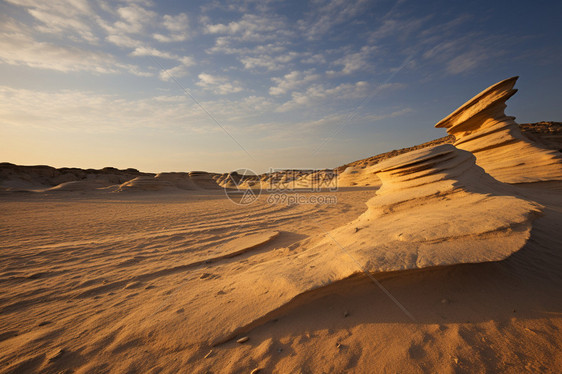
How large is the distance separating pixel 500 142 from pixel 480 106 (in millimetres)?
1601

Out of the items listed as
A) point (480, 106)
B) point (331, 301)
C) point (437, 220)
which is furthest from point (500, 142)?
point (331, 301)

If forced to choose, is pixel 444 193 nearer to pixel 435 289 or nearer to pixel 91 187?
pixel 435 289

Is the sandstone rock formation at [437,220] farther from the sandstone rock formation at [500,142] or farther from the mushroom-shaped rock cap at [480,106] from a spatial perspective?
the mushroom-shaped rock cap at [480,106]

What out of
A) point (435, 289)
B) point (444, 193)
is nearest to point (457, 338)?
point (435, 289)

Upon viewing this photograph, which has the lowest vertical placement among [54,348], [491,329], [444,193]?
[54,348]

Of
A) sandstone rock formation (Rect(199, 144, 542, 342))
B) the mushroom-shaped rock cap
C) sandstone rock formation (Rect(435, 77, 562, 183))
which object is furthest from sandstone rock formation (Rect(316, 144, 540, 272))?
the mushroom-shaped rock cap

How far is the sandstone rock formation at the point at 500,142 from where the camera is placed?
7.37 metres

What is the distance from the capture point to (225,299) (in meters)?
2.19

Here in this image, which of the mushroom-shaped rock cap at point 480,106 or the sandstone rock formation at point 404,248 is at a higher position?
the mushroom-shaped rock cap at point 480,106

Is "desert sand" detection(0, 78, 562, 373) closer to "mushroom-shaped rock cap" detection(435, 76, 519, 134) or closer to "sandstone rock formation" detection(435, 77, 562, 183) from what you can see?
"sandstone rock formation" detection(435, 77, 562, 183)

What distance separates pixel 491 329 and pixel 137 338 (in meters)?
2.81

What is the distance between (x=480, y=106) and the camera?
328 inches

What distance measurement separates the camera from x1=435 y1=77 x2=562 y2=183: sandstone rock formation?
24.2ft

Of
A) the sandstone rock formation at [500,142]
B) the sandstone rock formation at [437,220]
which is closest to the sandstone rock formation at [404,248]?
the sandstone rock formation at [437,220]
